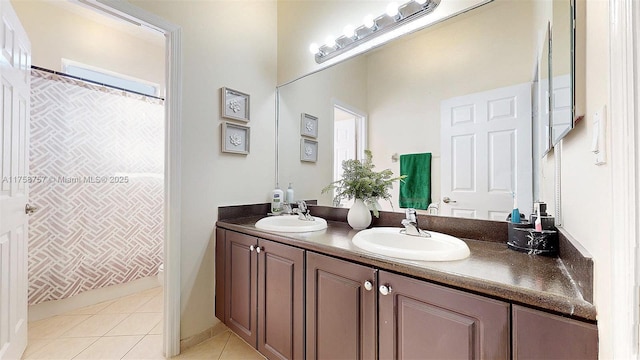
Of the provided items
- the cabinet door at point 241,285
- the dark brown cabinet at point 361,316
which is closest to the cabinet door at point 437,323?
the dark brown cabinet at point 361,316

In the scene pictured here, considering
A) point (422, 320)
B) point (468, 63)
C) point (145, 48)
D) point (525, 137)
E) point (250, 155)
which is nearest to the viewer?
point (422, 320)

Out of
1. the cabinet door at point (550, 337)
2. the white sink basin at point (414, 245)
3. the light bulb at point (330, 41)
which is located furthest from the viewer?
the light bulb at point (330, 41)

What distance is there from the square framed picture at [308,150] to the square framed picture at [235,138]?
0.43m

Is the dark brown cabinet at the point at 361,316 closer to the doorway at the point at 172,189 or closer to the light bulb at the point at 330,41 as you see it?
the doorway at the point at 172,189

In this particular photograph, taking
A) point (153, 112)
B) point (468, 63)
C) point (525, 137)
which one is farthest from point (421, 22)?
point (153, 112)

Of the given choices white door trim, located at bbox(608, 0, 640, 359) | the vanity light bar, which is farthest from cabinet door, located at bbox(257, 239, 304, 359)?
the vanity light bar

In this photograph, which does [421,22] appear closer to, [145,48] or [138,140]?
[138,140]

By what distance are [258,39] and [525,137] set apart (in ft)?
6.42

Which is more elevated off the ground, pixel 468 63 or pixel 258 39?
pixel 258 39

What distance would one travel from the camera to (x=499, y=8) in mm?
1249

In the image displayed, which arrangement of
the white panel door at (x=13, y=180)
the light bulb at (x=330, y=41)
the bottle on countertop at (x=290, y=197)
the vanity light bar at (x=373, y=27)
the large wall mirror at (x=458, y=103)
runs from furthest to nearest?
the bottle on countertop at (x=290, y=197) → the light bulb at (x=330, y=41) → the vanity light bar at (x=373, y=27) → the white panel door at (x=13, y=180) → the large wall mirror at (x=458, y=103)

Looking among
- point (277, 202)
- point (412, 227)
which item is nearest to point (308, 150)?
point (277, 202)

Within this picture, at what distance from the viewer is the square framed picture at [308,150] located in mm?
2027

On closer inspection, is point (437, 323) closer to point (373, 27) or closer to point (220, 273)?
point (220, 273)
